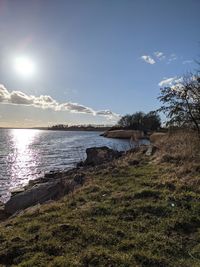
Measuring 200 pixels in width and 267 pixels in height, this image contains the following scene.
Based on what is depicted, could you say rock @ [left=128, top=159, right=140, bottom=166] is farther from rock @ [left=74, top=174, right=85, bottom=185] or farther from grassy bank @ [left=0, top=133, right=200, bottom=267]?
grassy bank @ [left=0, top=133, right=200, bottom=267]

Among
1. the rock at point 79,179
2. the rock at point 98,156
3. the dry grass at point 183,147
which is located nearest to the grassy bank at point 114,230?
the rock at point 79,179

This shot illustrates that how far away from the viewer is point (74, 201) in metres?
8.92

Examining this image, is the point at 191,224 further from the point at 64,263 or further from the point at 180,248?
the point at 64,263

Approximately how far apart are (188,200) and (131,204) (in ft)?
5.25

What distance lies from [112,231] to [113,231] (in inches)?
0.8

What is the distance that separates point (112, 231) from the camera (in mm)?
6293

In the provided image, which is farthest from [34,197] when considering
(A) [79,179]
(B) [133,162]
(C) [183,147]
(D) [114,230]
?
(C) [183,147]

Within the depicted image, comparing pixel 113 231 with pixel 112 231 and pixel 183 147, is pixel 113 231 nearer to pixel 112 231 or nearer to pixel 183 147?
pixel 112 231

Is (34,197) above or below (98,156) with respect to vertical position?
below

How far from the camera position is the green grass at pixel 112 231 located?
17.2 ft

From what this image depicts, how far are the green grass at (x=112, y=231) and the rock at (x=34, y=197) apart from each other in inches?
109

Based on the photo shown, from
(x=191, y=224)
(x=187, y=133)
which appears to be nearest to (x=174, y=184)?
(x=191, y=224)

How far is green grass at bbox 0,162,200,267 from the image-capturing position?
17.2ft

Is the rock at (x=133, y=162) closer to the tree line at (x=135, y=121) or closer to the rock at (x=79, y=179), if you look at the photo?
the rock at (x=79, y=179)
